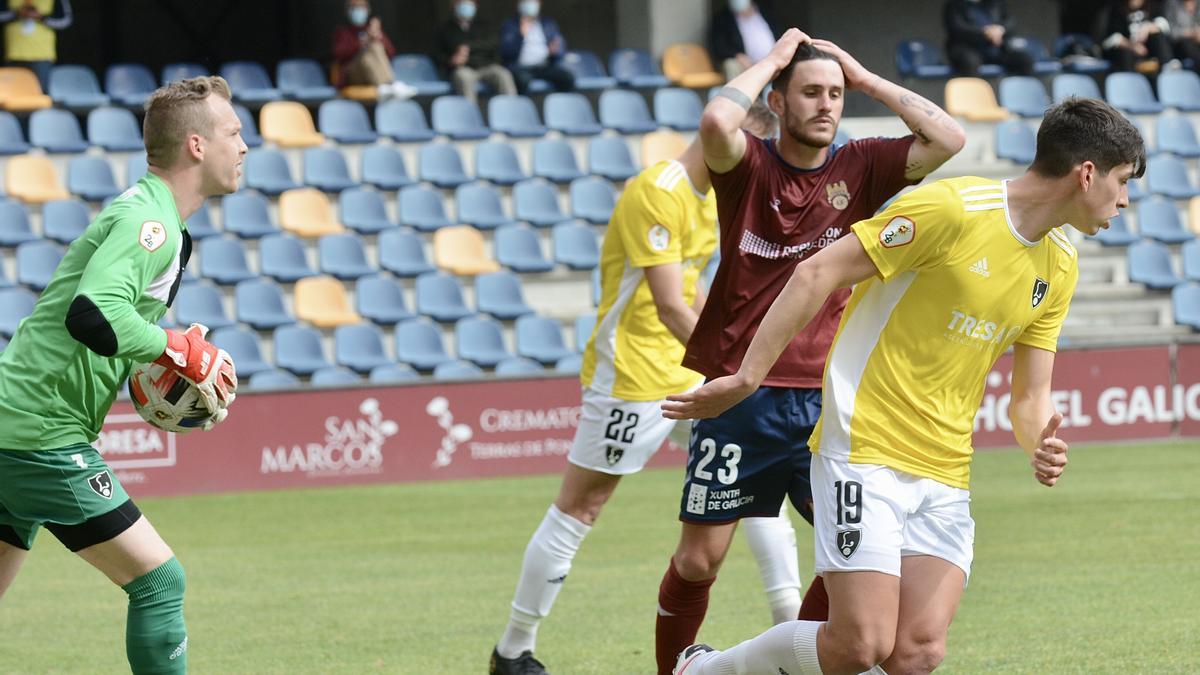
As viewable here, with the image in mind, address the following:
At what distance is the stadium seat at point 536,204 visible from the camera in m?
19.5

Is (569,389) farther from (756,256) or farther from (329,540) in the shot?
(756,256)

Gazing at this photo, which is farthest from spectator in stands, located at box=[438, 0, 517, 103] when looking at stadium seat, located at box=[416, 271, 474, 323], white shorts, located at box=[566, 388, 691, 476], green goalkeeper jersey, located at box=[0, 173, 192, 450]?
green goalkeeper jersey, located at box=[0, 173, 192, 450]

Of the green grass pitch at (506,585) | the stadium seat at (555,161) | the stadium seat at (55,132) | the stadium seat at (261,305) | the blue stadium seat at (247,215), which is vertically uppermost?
the stadium seat at (55,132)

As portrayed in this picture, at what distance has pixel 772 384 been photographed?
226 inches

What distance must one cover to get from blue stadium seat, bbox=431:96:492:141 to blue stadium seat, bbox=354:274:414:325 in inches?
111

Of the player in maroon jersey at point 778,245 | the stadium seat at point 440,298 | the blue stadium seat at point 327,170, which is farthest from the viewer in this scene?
the blue stadium seat at point 327,170

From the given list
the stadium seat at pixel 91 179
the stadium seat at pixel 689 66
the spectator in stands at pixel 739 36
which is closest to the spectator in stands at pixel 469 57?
the stadium seat at pixel 689 66

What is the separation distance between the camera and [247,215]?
18.5 metres

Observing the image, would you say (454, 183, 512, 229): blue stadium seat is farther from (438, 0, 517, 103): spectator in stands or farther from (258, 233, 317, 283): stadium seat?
(258, 233, 317, 283): stadium seat

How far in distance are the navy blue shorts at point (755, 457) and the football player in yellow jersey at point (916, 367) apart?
80cm

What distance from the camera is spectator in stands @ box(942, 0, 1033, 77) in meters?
22.4

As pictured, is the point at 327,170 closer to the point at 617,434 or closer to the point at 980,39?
the point at 980,39

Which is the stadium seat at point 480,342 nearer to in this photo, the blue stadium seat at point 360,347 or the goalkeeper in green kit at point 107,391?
the blue stadium seat at point 360,347

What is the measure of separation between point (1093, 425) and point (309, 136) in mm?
9563
